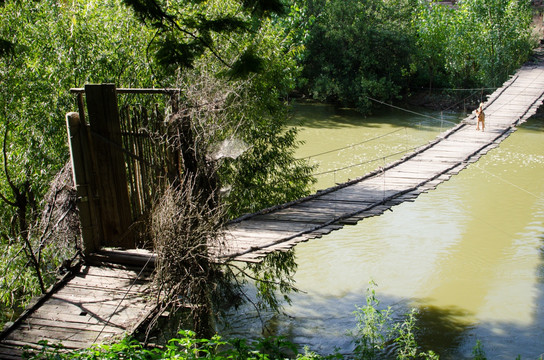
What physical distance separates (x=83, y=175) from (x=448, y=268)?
21.5 feet

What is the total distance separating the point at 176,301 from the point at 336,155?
11708 millimetres

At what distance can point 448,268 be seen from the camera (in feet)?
31.8

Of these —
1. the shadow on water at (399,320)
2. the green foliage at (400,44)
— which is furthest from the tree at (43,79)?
the green foliage at (400,44)

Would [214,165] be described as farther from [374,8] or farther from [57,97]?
[374,8]

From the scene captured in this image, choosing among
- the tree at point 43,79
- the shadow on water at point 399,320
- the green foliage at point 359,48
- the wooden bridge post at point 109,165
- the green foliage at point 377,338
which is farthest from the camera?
the green foliage at point 359,48

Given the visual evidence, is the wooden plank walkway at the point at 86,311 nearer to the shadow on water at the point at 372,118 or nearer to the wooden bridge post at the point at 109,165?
the wooden bridge post at the point at 109,165

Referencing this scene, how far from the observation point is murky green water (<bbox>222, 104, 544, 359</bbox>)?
776 centimetres

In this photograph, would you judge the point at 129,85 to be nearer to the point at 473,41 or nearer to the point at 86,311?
the point at 86,311

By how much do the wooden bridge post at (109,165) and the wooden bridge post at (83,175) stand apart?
0.06m

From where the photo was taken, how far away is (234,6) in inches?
333

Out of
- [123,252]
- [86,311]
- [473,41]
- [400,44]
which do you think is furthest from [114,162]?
[473,41]

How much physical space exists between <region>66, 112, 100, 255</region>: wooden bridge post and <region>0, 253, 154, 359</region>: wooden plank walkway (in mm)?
269

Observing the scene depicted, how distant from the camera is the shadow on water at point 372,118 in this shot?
18.9m

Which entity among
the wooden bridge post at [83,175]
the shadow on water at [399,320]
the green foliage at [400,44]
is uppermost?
the green foliage at [400,44]
